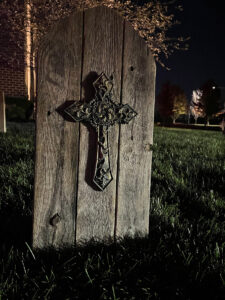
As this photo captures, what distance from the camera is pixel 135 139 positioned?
5.65 ft

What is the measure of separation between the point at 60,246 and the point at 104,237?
0.30 m

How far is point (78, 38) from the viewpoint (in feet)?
4.86

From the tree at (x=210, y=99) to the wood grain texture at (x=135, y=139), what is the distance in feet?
148

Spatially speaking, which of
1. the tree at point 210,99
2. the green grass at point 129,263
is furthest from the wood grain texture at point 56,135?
the tree at point 210,99

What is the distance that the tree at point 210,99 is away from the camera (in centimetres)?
4366

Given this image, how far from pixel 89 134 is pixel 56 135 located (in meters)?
0.20

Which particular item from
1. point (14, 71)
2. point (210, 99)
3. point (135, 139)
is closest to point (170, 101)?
point (210, 99)

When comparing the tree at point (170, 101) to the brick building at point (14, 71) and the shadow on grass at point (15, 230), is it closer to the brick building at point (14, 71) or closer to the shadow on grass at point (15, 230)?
the brick building at point (14, 71)

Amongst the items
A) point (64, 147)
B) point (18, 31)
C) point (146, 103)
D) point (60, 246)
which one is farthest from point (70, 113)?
point (18, 31)

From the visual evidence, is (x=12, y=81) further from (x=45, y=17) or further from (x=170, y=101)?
(x=170, y=101)

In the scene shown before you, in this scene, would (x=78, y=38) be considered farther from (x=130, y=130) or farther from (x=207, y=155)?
(x=207, y=155)

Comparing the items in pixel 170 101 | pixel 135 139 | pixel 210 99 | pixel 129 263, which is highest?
pixel 170 101

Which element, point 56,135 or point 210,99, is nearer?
point 56,135

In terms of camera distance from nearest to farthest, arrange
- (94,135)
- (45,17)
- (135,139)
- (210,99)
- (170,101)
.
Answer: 1. (94,135)
2. (135,139)
3. (45,17)
4. (210,99)
5. (170,101)
